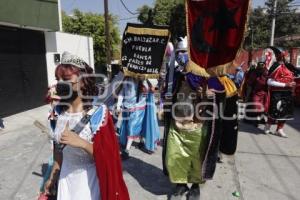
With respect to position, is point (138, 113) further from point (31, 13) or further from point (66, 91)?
point (31, 13)

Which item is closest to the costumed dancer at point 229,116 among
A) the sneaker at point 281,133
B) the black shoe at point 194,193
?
the black shoe at point 194,193

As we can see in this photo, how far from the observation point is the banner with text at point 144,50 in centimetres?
570

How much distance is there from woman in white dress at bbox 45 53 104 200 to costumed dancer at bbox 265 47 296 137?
214 inches

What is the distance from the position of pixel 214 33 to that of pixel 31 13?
9.29m

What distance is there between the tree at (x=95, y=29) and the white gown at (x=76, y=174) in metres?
24.7

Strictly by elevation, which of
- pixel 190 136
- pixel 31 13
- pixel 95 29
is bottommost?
pixel 190 136

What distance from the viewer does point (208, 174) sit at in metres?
3.95

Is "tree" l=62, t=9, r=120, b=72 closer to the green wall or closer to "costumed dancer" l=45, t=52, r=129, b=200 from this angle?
the green wall

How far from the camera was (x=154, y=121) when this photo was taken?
5.95 m

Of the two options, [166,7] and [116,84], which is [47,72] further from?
[166,7]

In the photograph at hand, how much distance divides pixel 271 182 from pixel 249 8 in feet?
8.15

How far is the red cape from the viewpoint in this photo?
2229 millimetres

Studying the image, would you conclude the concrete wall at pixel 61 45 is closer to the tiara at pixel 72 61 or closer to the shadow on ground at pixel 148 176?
the shadow on ground at pixel 148 176

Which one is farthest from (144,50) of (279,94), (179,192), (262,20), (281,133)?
(262,20)
